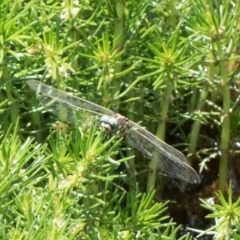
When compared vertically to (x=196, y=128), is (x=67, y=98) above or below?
above

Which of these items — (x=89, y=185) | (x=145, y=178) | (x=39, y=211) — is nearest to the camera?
(x=39, y=211)

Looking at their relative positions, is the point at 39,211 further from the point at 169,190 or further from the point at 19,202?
the point at 169,190

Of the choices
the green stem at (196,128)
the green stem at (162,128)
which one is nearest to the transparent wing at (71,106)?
the green stem at (162,128)

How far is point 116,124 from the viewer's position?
1.13 m

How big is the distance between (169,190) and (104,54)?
0.36 m

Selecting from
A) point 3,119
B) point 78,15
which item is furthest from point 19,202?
point 78,15

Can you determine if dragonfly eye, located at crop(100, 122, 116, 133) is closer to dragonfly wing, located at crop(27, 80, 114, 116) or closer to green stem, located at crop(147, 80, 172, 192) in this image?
dragonfly wing, located at crop(27, 80, 114, 116)

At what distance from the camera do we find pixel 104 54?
3.88ft

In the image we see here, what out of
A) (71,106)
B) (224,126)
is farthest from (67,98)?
(224,126)

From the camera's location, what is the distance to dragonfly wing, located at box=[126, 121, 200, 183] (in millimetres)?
1152

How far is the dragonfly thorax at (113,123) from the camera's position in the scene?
3.67 ft

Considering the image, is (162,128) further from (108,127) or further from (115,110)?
(108,127)

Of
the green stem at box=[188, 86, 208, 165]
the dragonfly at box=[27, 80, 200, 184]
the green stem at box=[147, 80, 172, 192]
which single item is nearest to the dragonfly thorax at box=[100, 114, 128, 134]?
the dragonfly at box=[27, 80, 200, 184]

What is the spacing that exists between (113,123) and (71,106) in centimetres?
7
